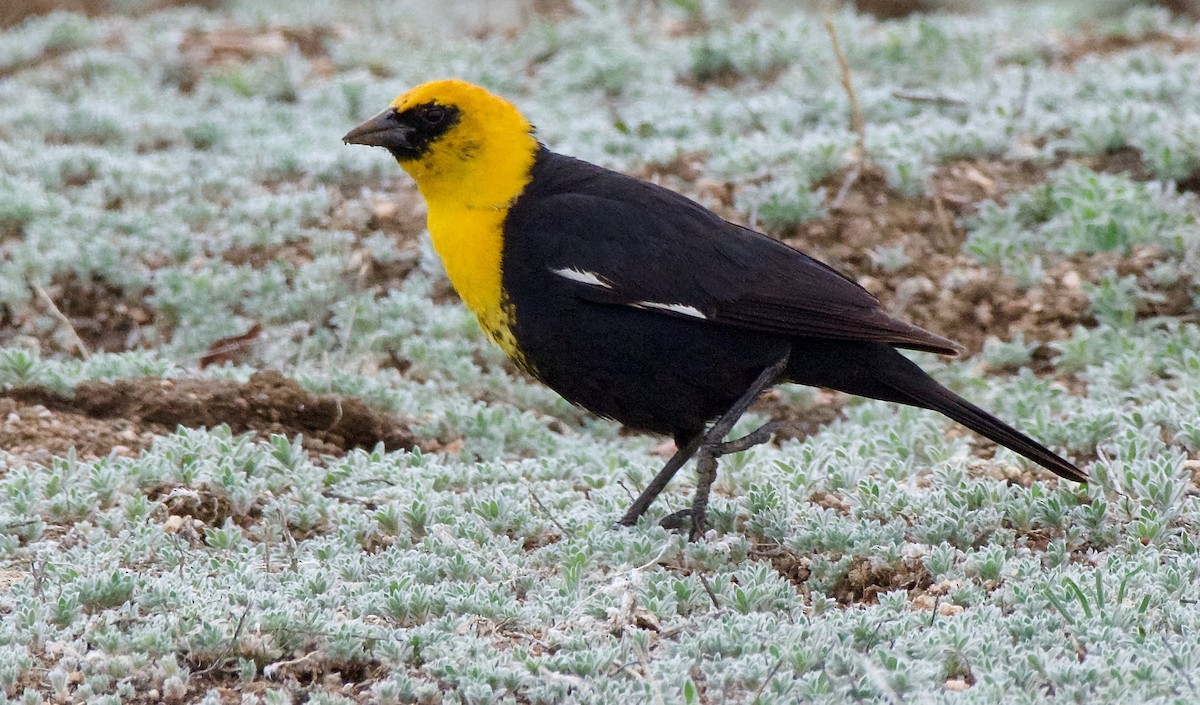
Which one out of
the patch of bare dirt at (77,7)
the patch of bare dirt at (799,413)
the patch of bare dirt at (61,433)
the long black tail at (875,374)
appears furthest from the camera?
the patch of bare dirt at (77,7)

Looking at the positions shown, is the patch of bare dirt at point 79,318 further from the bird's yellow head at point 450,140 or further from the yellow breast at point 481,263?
the yellow breast at point 481,263

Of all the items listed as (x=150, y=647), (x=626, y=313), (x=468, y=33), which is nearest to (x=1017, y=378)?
(x=626, y=313)

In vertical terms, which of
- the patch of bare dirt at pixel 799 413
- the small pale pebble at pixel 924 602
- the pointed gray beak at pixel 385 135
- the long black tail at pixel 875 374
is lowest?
the patch of bare dirt at pixel 799 413

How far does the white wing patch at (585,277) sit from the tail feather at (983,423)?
95cm

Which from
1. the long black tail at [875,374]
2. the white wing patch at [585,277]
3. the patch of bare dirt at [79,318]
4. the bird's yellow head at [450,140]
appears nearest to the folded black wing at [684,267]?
the white wing patch at [585,277]

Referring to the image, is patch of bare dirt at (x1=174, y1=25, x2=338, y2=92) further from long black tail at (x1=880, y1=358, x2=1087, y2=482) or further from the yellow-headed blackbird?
long black tail at (x1=880, y1=358, x2=1087, y2=482)

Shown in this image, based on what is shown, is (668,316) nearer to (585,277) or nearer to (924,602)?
(585,277)

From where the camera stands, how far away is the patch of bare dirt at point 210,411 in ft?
17.6

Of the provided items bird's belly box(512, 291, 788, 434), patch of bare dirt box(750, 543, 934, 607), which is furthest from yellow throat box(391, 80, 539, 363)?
patch of bare dirt box(750, 543, 934, 607)

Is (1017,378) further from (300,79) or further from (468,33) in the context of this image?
(468,33)

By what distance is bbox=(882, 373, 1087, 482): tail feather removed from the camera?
433 centimetres

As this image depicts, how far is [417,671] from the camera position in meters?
3.37

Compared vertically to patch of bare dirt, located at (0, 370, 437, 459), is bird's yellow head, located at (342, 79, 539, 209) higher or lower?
higher

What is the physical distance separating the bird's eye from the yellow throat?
35mm
